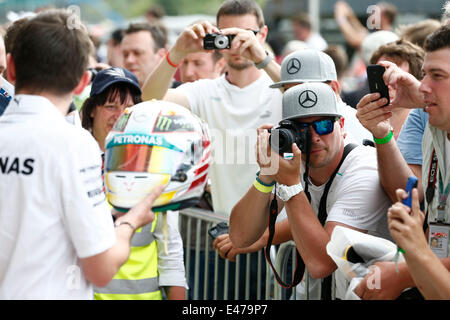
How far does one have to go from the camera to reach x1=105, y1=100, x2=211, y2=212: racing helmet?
→ 7.29 ft

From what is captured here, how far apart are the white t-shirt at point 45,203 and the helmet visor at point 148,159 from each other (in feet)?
0.39

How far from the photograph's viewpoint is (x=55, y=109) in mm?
2178

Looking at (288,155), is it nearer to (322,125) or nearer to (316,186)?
(322,125)

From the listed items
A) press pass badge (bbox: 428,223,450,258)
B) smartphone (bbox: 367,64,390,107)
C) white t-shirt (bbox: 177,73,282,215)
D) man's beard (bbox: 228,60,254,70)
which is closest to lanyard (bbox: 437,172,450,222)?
press pass badge (bbox: 428,223,450,258)

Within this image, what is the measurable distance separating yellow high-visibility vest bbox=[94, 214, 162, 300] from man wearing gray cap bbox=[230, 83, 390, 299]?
50cm

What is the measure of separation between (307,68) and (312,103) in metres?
0.90

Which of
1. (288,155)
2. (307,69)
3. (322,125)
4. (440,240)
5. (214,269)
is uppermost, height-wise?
(307,69)

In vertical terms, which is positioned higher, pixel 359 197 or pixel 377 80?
pixel 377 80

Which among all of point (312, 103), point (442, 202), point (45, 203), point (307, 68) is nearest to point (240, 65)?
point (307, 68)

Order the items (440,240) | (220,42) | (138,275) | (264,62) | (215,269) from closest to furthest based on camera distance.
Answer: (440,240)
(138,275)
(220,42)
(264,62)
(215,269)

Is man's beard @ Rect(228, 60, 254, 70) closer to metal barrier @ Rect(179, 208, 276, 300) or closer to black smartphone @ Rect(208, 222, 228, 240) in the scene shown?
metal barrier @ Rect(179, 208, 276, 300)

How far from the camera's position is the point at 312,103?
122 inches

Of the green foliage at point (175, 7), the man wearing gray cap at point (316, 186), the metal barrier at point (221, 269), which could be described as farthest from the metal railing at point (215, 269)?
the green foliage at point (175, 7)

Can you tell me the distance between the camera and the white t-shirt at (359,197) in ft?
10.2
